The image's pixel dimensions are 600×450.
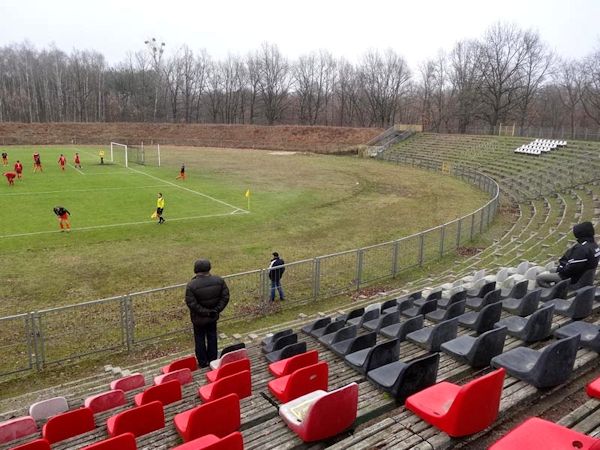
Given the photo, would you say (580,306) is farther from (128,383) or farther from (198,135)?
(198,135)

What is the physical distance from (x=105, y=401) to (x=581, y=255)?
8915mm

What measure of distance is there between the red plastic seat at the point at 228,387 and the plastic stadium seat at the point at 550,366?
3251 millimetres

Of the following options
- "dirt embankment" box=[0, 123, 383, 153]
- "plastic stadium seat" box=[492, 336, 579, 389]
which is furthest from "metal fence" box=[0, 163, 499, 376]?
"dirt embankment" box=[0, 123, 383, 153]

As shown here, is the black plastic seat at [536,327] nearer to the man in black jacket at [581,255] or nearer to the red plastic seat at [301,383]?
the man in black jacket at [581,255]

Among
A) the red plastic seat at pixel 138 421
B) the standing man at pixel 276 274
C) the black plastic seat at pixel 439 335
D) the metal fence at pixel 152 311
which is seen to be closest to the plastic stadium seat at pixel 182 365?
the red plastic seat at pixel 138 421

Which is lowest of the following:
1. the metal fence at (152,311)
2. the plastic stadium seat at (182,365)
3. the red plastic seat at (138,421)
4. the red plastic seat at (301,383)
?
the metal fence at (152,311)

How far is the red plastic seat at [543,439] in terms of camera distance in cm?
349

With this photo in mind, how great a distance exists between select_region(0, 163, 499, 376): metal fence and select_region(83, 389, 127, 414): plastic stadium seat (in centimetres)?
360

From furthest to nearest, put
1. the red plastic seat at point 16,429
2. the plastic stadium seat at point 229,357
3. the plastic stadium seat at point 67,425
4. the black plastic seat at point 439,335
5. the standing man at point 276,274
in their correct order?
the standing man at point 276,274 < the plastic stadium seat at point 229,357 < the black plastic seat at point 439,335 < the red plastic seat at point 16,429 < the plastic stadium seat at point 67,425

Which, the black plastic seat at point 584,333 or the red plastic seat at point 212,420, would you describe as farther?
the black plastic seat at point 584,333

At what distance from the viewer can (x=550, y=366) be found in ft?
16.9

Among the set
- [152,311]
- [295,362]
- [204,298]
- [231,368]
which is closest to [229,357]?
[231,368]

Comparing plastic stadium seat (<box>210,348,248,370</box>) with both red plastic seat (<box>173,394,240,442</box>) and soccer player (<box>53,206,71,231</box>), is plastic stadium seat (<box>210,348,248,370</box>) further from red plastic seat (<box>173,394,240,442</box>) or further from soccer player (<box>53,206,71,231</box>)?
soccer player (<box>53,206,71,231</box>)

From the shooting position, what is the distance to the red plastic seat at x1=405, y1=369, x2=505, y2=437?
4250 mm
